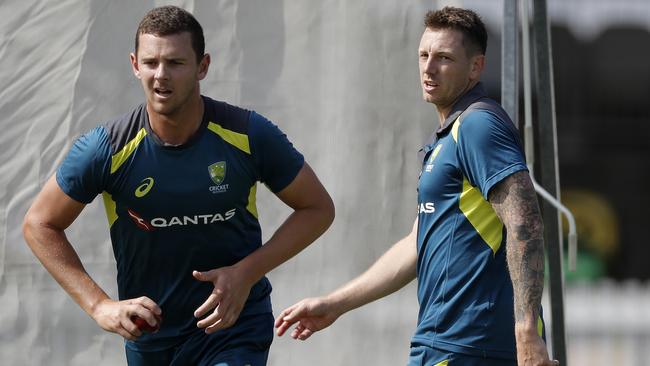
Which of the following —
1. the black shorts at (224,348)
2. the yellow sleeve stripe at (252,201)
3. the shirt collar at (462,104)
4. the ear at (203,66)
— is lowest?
the black shorts at (224,348)

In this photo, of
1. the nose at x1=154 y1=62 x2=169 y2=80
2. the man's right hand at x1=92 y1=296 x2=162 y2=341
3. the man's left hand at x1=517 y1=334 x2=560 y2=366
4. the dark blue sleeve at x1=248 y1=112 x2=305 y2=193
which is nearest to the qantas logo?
the dark blue sleeve at x1=248 y1=112 x2=305 y2=193

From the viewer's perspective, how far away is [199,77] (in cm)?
394

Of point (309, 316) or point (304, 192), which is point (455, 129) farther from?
point (309, 316)

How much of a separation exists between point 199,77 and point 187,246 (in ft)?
1.90

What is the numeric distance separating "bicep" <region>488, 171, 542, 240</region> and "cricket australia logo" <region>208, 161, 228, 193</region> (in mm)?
973

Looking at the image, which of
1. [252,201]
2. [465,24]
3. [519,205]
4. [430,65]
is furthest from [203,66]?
[519,205]

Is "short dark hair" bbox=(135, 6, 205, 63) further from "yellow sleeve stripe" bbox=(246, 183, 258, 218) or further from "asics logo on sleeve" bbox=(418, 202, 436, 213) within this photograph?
"asics logo on sleeve" bbox=(418, 202, 436, 213)

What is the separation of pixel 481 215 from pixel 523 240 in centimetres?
24

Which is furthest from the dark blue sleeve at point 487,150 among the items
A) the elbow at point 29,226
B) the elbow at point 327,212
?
the elbow at point 29,226

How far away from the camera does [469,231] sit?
11.7ft

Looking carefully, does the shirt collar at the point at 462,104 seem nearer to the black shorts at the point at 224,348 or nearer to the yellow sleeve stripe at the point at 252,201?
the yellow sleeve stripe at the point at 252,201

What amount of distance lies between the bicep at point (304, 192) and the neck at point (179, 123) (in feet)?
1.25

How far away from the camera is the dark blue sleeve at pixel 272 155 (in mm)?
3916

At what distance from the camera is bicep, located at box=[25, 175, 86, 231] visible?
391 centimetres
